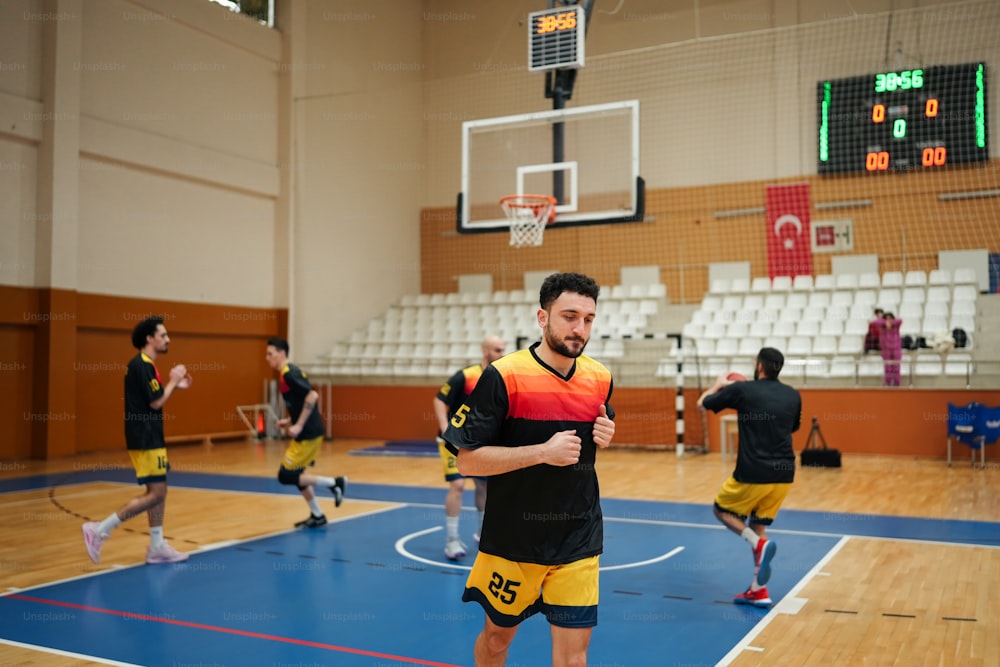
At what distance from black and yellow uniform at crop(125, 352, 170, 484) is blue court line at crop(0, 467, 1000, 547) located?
424 centimetres

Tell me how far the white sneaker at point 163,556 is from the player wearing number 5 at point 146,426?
0.19 metres

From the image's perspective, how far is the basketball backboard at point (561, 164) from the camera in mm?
12547

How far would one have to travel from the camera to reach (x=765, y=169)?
20859 millimetres

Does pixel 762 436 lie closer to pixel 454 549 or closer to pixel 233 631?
pixel 454 549

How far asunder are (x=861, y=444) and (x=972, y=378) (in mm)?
2259

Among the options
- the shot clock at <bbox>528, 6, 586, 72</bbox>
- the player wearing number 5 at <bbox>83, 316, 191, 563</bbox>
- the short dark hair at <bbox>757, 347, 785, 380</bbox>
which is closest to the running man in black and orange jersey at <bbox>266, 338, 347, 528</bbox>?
the player wearing number 5 at <bbox>83, 316, 191, 563</bbox>

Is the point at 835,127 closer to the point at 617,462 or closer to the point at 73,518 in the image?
the point at 617,462

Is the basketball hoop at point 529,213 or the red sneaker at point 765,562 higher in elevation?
the basketball hoop at point 529,213

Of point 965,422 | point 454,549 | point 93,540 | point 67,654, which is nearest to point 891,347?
point 965,422

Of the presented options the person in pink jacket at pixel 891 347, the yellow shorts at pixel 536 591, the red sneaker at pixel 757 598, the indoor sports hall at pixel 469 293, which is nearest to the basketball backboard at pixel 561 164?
the indoor sports hall at pixel 469 293

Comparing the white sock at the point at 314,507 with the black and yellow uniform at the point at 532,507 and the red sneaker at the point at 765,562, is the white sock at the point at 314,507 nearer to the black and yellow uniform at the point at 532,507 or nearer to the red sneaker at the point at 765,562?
the red sneaker at the point at 765,562

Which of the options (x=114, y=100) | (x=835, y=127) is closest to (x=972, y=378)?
(x=835, y=127)

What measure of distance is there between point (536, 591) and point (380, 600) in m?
3.16

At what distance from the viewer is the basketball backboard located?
41.2 feet
